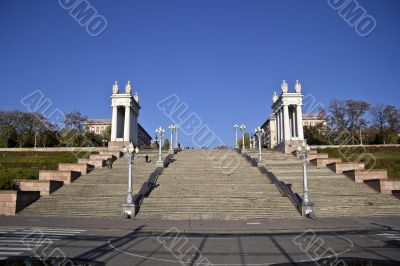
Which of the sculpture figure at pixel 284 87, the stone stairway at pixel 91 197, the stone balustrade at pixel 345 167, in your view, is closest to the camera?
the stone stairway at pixel 91 197

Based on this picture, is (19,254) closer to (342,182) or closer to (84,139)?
(342,182)

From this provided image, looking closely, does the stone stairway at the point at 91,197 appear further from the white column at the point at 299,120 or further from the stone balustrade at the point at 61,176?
the white column at the point at 299,120

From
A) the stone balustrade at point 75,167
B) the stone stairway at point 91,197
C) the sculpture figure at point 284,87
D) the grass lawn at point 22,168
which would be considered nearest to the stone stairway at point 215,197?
the stone stairway at point 91,197

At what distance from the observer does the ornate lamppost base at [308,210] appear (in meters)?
22.5

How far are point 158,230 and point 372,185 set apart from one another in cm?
1942

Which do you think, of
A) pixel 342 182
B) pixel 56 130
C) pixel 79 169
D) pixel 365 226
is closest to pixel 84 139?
pixel 56 130

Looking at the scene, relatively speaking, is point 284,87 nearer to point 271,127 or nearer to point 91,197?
point 91,197

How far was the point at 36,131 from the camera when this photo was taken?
8338 cm

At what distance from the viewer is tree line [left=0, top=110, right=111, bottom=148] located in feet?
268

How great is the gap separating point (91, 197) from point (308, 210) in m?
15.2

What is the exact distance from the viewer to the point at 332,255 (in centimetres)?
1146

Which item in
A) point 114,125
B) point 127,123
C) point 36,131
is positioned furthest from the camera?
point 36,131

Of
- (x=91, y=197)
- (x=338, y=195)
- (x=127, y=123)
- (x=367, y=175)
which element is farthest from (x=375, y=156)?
(x=91, y=197)

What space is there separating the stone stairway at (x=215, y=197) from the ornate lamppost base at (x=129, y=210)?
2.01 ft
